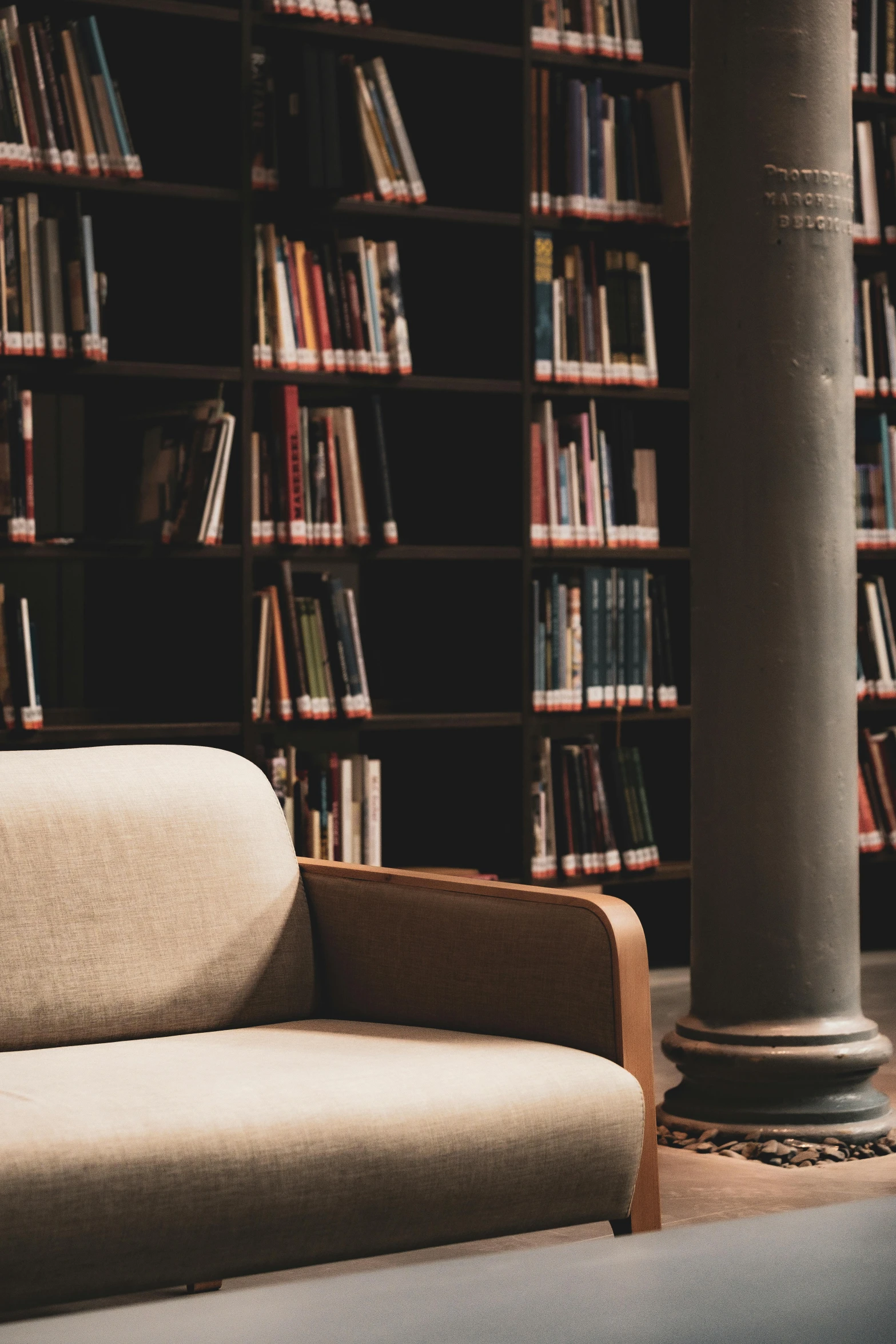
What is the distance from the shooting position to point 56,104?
13.9ft

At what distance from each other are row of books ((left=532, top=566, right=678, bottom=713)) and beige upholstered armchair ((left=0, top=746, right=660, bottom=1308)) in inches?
92.6

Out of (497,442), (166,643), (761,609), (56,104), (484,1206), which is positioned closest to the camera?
(484,1206)

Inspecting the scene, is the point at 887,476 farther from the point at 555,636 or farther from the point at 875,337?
the point at 555,636

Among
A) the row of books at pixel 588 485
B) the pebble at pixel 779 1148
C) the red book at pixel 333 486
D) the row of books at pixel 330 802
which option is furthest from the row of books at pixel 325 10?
the pebble at pixel 779 1148

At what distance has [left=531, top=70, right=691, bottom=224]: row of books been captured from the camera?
4938 millimetres

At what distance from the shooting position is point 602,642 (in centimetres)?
502

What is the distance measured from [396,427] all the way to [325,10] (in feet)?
3.44

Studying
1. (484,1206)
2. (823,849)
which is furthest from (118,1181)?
(823,849)

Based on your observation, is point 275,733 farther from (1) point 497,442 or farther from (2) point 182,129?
(2) point 182,129

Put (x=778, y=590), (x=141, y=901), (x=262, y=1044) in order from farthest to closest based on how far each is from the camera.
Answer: (x=778, y=590) < (x=141, y=901) < (x=262, y=1044)

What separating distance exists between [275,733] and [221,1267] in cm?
295

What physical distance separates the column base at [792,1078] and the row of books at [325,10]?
2649 millimetres

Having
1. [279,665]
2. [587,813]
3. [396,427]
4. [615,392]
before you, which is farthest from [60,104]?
[587,813]

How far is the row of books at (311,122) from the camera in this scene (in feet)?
14.6
